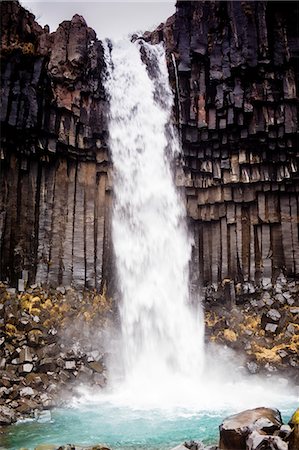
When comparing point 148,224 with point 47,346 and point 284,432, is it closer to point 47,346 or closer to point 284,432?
point 47,346

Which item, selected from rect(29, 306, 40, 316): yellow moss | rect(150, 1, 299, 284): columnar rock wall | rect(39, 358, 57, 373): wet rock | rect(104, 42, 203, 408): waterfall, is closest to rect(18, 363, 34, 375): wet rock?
rect(39, 358, 57, 373): wet rock

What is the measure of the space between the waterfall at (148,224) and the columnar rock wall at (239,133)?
35.7 inches

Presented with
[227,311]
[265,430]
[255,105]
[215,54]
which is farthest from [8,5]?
[265,430]

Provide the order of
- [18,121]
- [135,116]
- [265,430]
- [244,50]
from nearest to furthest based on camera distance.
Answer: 1. [265,430]
2. [18,121]
3. [244,50]
4. [135,116]

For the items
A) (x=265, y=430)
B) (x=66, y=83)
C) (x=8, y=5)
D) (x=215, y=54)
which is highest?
(x=8, y=5)

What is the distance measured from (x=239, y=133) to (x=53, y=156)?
7.45 meters

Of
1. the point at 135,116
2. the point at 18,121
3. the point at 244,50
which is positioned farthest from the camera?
the point at 135,116

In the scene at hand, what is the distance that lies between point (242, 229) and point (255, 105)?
499 centimetres

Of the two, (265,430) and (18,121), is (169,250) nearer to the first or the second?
(18,121)

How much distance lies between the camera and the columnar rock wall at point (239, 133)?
1839 cm

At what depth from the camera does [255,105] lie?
18578mm

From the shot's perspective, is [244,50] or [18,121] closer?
[18,121]

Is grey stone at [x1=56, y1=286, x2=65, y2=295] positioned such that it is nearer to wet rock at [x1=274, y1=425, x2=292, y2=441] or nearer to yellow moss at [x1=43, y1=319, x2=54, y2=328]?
yellow moss at [x1=43, y1=319, x2=54, y2=328]

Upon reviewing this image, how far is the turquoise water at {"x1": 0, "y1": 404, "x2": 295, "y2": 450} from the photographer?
31.8 ft
